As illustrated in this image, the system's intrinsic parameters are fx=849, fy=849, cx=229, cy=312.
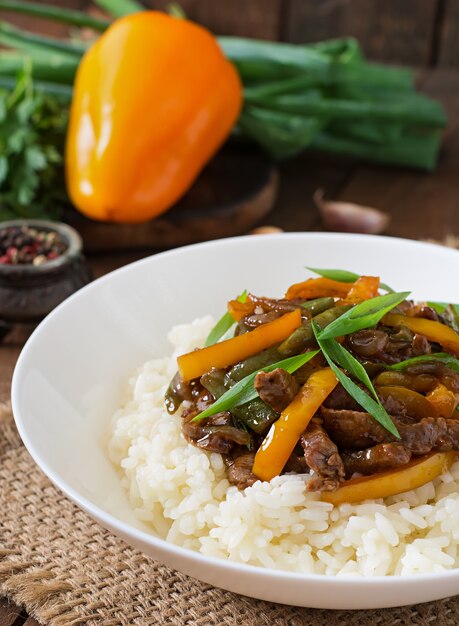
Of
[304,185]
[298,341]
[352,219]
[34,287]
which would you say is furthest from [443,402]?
[304,185]

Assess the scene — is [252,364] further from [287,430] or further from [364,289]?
[364,289]

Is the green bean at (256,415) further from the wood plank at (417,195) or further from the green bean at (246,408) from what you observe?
the wood plank at (417,195)

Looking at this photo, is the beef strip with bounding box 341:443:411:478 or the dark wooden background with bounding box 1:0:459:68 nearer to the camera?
the beef strip with bounding box 341:443:411:478

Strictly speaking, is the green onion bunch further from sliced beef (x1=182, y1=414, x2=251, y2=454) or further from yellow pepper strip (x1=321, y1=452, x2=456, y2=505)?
yellow pepper strip (x1=321, y1=452, x2=456, y2=505)

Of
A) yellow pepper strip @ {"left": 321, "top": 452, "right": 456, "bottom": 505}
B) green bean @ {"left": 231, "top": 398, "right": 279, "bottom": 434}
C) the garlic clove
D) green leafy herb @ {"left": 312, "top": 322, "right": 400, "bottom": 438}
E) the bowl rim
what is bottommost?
the garlic clove

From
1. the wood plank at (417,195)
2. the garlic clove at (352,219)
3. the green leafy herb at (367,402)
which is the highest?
the green leafy herb at (367,402)

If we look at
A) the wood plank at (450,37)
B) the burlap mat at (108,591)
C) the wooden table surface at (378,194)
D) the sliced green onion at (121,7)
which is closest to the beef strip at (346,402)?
the burlap mat at (108,591)

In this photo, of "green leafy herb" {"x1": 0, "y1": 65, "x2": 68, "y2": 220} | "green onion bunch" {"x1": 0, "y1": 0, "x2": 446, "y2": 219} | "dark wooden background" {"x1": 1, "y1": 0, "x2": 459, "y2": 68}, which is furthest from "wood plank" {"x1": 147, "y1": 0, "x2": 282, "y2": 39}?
"green leafy herb" {"x1": 0, "y1": 65, "x2": 68, "y2": 220}
